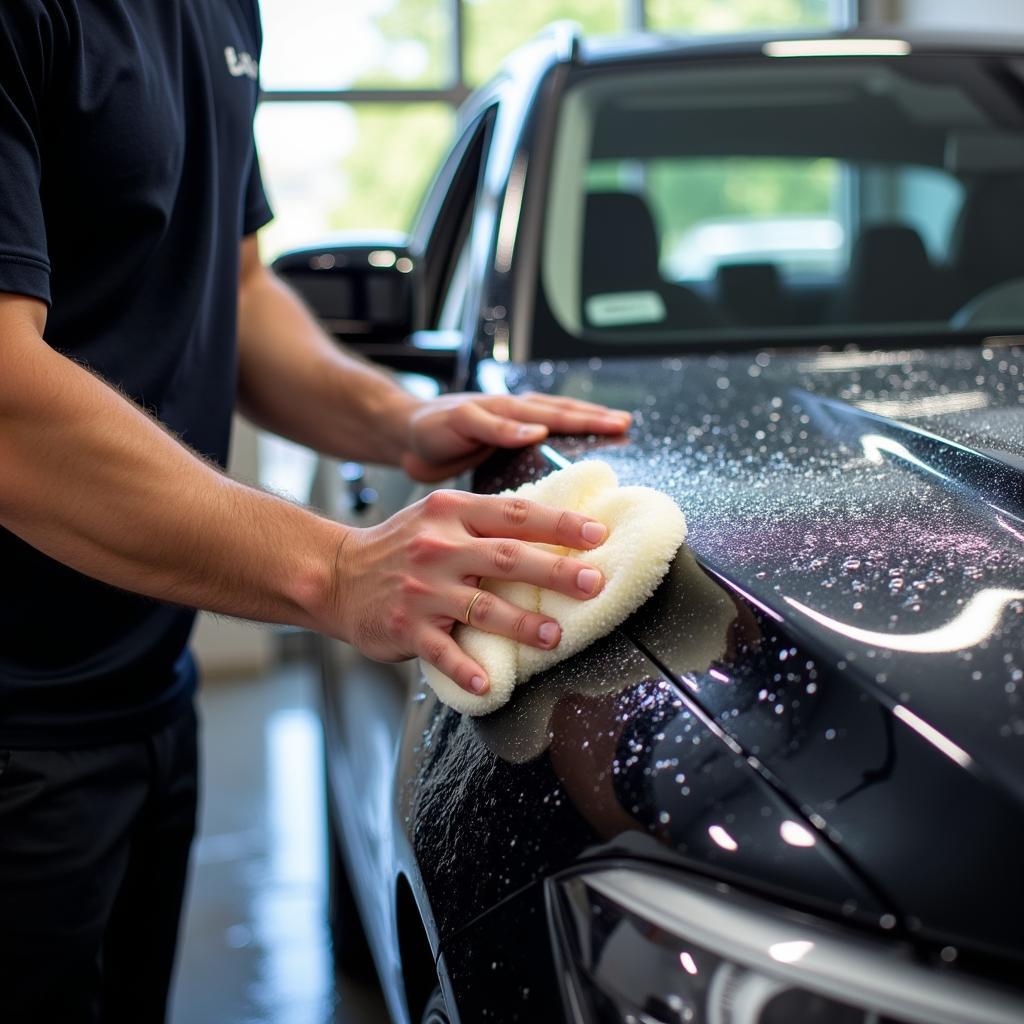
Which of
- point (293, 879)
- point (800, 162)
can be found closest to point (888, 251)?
point (800, 162)

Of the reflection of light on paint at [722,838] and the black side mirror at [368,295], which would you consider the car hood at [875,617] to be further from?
the black side mirror at [368,295]

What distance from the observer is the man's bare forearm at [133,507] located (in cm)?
97

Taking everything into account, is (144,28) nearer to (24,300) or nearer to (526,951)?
(24,300)

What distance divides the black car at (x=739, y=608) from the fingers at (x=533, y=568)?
0.04m

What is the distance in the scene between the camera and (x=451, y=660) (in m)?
0.90

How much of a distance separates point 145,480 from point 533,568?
31 cm

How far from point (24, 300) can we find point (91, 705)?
45 cm

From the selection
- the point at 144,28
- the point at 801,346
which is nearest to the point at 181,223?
the point at 144,28

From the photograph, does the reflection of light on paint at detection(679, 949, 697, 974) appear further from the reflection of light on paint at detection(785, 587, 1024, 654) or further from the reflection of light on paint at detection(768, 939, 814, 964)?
the reflection of light on paint at detection(785, 587, 1024, 654)

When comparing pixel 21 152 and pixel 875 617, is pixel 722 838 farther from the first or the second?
pixel 21 152

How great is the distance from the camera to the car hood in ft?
2.04

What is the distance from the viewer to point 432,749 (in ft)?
3.26

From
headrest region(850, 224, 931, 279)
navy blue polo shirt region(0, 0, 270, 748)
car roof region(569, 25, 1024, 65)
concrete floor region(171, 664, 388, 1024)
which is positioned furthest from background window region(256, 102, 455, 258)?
A: navy blue polo shirt region(0, 0, 270, 748)

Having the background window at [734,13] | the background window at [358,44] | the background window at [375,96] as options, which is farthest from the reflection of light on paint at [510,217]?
the background window at [734,13]
